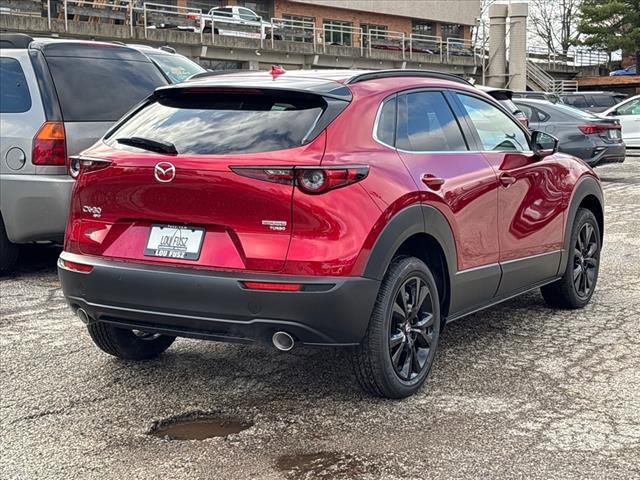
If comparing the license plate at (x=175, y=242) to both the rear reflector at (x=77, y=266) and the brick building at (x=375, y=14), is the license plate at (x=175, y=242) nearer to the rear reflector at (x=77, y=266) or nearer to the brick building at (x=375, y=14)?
the rear reflector at (x=77, y=266)

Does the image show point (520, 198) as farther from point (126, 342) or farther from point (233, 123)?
point (126, 342)

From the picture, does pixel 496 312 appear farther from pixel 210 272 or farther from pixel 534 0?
pixel 534 0

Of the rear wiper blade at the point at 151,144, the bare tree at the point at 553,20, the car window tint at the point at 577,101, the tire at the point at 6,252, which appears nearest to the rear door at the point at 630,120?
the car window tint at the point at 577,101

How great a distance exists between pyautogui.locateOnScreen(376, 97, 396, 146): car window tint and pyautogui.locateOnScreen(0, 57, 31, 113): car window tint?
366 cm

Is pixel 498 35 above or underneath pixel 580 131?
above

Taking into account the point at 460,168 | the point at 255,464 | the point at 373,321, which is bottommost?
the point at 255,464

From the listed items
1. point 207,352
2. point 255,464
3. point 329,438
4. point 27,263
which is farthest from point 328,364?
point 27,263

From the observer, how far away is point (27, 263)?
8297 mm

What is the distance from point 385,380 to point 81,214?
5.64 ft

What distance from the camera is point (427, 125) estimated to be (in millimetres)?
4797

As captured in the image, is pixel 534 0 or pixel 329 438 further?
pixel 534 0

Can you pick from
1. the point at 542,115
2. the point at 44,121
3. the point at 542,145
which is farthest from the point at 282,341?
the point at 542,115

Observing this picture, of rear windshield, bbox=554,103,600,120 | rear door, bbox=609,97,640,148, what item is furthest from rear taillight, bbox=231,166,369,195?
rear door, bbox=609,97,640,148

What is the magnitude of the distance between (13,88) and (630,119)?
55.7 ft
